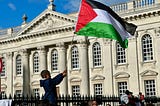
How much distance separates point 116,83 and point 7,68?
15.3 m

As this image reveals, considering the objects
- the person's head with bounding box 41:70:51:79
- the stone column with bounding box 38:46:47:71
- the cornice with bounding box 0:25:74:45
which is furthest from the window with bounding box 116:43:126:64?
the person's head with bounding box 41:70:51:79

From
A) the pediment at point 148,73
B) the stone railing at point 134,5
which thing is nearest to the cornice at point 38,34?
the stone railing at point 134,5

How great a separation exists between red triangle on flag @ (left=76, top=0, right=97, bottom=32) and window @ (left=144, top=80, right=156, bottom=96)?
2173 cm

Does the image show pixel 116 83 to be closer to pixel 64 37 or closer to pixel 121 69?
pixel 121 69

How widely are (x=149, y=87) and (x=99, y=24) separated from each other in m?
22.0

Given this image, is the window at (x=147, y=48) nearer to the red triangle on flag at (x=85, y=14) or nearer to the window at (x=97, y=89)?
the window at (x=97, y=89)

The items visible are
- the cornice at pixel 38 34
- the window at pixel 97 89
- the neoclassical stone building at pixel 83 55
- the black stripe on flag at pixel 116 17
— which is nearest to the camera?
the black stripe on flag at pixel 116 17

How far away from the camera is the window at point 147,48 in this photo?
109ft

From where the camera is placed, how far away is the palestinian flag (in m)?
11.8

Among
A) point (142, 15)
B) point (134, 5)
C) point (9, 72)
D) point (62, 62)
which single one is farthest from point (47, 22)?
point (142, 15)

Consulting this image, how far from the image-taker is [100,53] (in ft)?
119

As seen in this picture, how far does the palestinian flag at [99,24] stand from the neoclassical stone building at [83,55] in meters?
18.7

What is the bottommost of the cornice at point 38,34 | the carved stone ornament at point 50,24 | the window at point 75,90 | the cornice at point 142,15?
the window at point 75,90

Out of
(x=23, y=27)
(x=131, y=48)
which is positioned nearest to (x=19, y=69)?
(x=23, y=27)
